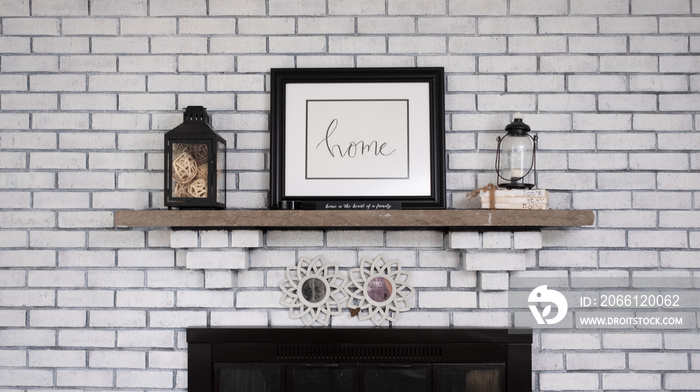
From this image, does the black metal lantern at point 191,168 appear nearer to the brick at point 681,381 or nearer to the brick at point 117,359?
the brick at point 117,359

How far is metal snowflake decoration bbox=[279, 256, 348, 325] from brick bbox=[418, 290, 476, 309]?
299 millimetres

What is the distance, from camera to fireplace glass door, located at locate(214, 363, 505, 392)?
1902 mm

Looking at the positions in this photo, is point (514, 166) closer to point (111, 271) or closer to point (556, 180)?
point (556, 180)

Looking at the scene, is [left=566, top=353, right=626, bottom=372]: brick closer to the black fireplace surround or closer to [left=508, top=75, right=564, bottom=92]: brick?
the black fireplace surround

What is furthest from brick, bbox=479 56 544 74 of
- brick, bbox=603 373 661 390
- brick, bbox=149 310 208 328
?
brick, bbox=149 310 208 328

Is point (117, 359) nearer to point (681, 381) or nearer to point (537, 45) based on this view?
point (537, 45)

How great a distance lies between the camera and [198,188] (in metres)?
1.80

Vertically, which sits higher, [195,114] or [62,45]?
[62,45]

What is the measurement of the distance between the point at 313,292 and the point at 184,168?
66 centimetres

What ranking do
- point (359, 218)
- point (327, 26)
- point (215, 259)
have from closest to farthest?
1. point (359, 218)
2. point (215, 259)
3. point (327, 26)

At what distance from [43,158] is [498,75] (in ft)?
5.90

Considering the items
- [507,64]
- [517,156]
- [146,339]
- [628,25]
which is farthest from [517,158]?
[146,339]

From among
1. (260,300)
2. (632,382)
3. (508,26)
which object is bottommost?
(632,382)

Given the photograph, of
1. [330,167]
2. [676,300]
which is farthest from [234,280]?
[676,300]
